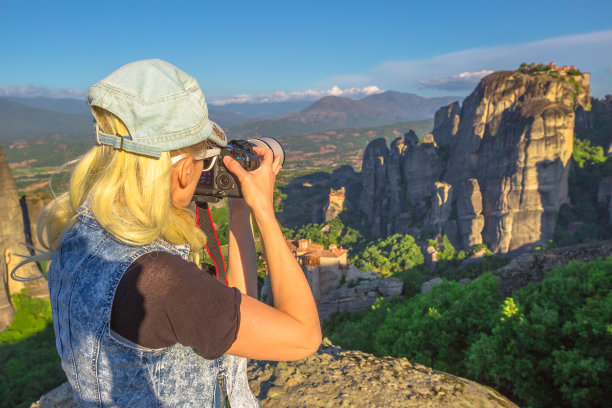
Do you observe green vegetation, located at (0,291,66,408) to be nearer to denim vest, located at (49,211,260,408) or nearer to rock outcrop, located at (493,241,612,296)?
denim vest, located at (49,211,260,408)

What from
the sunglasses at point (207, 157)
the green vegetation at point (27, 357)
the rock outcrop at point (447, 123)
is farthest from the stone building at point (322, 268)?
the rock outcrop at point (447, 123)

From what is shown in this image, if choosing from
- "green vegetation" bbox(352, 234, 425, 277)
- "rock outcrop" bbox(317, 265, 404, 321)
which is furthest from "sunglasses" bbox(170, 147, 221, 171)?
"green vegetation" bbox(352, 234, 425, 277)

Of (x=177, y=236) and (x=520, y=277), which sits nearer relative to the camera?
(x=177, y=236)

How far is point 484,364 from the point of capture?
18.4 ft

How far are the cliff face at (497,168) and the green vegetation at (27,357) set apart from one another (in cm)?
3813

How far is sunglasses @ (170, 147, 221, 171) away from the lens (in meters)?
1.12

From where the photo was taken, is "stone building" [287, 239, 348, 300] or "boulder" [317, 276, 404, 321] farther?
"stone building" [287, 239, 348, 300]

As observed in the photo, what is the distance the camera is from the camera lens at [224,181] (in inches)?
53.7

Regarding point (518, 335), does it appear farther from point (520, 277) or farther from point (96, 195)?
point (96, 195)

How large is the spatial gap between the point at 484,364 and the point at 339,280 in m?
21.1

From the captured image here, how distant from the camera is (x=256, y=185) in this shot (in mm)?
1231

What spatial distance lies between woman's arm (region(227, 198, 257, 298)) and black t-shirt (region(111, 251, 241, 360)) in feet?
2.31

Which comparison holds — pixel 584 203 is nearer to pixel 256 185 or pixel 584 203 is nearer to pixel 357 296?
pixel 357 296

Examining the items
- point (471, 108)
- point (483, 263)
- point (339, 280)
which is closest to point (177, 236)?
point (339, 280)
